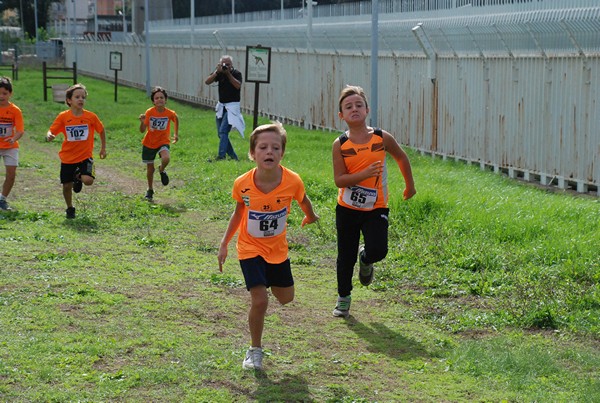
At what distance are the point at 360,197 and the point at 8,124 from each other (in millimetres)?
6529

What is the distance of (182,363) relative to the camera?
661 centimetres

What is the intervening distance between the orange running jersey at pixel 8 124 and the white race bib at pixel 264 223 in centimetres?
715

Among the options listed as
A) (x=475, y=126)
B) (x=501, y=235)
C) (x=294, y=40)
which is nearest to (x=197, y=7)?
(x=294, y=40)

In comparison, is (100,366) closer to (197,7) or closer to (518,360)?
(518,360)

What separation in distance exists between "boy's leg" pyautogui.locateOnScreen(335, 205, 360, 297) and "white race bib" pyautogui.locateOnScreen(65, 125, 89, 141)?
17.8 feet

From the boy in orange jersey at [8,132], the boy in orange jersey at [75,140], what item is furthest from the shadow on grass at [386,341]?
the boy in orange jersey at [8,132]

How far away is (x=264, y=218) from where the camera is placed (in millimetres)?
6773

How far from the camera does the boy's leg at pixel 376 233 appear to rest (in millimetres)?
8008

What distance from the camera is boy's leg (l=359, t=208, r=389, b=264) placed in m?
8.01

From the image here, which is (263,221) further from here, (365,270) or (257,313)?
(365,270)

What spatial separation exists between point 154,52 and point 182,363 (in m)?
40.1

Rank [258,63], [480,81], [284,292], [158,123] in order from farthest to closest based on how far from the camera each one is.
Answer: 1. [258,63]
2. [480,81]
3. [158,123]
4. [284,292]

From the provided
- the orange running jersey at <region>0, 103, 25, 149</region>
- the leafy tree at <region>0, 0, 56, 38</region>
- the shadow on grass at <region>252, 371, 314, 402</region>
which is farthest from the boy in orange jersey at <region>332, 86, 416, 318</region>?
the leafy tree at <region>0, 0, 56, 38</region>

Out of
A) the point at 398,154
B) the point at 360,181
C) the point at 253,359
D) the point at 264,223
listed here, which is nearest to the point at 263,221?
the point at 264,223
